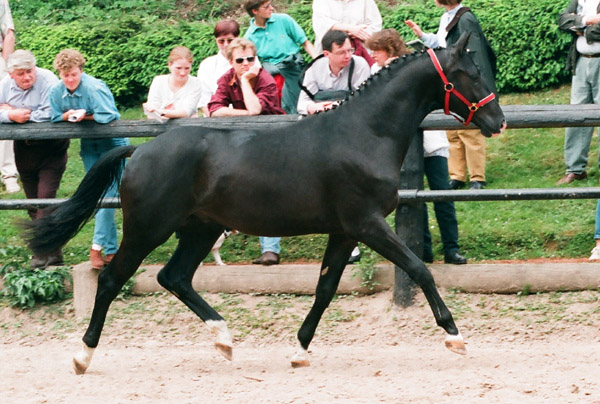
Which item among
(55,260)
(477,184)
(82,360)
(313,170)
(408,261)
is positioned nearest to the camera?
(408,261)

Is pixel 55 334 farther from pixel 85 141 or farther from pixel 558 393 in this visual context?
pixel 558 393

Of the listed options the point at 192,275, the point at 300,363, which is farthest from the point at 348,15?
the point at 300,363

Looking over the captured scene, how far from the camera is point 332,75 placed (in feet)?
27.3

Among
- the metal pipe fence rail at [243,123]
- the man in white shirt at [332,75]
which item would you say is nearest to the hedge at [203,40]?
the metal pipe fence rail at [243,123]

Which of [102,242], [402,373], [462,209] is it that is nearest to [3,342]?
[102,242]

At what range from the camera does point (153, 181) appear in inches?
270

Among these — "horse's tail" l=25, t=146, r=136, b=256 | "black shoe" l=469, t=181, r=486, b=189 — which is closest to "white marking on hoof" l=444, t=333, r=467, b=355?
"horse's tail" l=25, t=146, r=136, b=256

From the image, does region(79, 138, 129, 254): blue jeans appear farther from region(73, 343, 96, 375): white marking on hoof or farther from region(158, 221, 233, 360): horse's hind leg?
region(73, 343, 96, 375): white marking on hoof

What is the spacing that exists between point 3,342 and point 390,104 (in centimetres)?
357

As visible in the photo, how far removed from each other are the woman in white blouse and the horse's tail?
135 cm

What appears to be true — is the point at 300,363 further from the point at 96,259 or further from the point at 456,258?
the point at 96,259

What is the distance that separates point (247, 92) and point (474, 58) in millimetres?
1907

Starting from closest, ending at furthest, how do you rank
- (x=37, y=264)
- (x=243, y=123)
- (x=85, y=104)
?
Answer: (x=243, y=123) → (x=85, y=104) → (x=37, y=264)

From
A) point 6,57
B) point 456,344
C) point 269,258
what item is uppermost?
point 6,57
